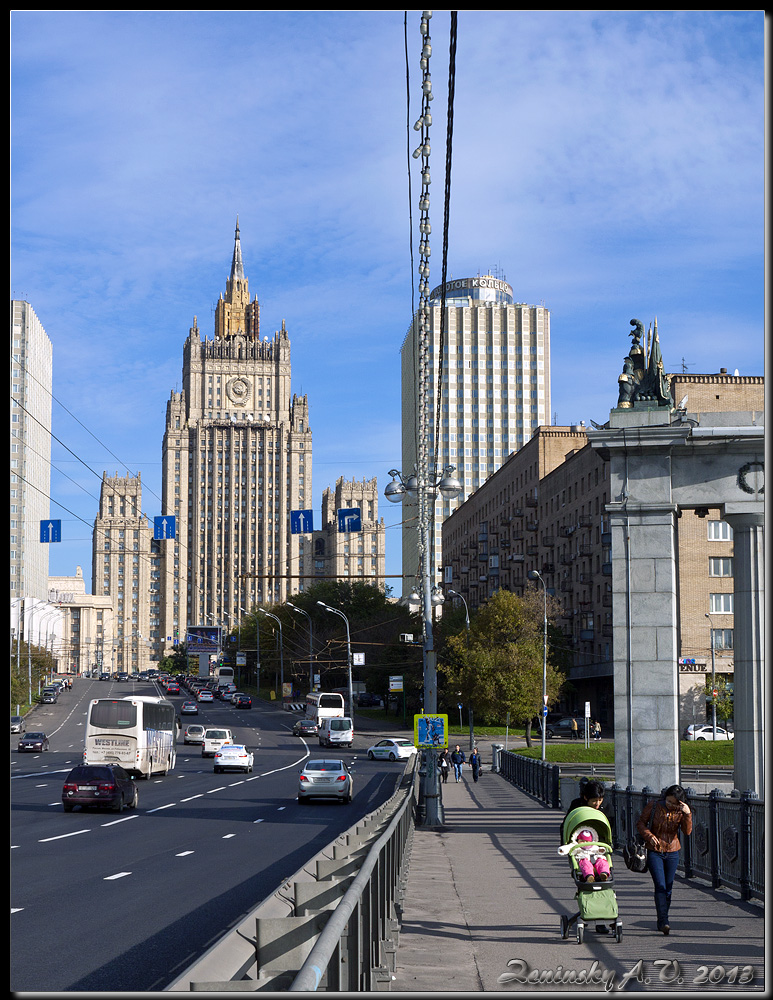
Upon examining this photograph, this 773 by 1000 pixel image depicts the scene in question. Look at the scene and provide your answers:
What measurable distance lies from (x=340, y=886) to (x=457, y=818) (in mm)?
24171

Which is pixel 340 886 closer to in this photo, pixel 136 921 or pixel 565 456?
pixel 136 921

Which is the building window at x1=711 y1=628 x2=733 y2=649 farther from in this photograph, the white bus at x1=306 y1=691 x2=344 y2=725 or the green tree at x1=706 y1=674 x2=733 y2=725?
the white bus at x1=306 y1=691 x2=344 y2=725

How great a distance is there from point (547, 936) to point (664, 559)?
14.0 m

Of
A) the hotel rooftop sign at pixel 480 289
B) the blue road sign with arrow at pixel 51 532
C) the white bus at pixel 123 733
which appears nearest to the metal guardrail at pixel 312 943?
the white bus at pixel 123 733

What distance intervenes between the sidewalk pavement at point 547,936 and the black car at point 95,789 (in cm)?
1507

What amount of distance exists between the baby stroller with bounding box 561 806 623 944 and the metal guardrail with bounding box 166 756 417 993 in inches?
80.9

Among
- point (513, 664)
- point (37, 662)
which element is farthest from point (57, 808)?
point (37, 662)

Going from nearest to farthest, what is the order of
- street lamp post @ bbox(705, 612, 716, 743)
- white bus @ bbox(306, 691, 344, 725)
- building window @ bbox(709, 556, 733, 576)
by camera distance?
→ street lamp post @ bbox(705, 612, 716, 743), building window @ bbox(709, 556, 733, 576), white bus @ bbox(306, 691, 344, 725)

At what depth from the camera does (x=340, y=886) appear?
916 centimetres

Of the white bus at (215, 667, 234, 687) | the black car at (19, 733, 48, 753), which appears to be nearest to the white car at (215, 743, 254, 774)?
the black car at (19, 733, 48, 753)

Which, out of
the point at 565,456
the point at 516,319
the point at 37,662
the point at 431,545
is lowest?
the point at 37,662

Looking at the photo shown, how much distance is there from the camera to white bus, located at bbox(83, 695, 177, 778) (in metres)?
47.6

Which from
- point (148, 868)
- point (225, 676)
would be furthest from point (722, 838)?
point (225, 676)

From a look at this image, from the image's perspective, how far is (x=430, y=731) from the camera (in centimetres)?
2819
